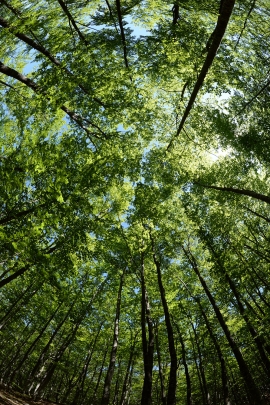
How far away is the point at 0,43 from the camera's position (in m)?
6.87

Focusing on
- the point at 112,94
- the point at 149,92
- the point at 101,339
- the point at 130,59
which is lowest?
the point at 101,339

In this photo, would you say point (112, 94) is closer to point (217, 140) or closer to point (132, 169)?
point (132, 169)

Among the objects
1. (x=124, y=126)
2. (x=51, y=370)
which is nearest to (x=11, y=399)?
(x=51, y=370)

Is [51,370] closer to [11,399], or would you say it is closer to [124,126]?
[11,399]

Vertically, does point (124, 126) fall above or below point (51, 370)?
above

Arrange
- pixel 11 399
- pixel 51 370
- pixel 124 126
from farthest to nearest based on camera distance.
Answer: pixel 51 370 → pixel 11 399 → pixel 124 126

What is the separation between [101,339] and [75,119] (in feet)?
62.5

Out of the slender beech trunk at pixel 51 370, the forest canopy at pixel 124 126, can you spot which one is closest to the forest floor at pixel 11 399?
the slender beech trunk at pixel 51 370

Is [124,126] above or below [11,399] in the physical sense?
above

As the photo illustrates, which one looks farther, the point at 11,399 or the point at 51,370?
the point at 51,370

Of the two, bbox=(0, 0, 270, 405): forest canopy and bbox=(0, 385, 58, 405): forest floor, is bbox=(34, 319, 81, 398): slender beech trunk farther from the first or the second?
bbox=(0, 0, 270, 405): forest canopy

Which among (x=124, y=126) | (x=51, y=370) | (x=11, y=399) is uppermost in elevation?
(x=124, y=126)

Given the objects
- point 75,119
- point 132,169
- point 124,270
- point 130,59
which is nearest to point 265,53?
point 130,59

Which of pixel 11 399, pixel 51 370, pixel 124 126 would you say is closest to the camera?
pixel 124 126
